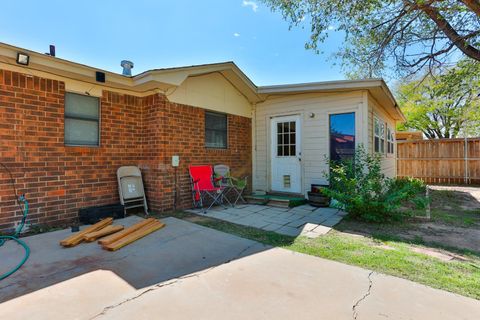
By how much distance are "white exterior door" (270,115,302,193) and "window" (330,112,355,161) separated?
860mm

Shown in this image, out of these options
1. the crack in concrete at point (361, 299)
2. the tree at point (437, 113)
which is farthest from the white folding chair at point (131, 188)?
the tree at point (437, 113)

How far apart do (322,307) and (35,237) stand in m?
3.94

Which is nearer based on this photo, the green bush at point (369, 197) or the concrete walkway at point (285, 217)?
the concrete walkway at point (285, 217)

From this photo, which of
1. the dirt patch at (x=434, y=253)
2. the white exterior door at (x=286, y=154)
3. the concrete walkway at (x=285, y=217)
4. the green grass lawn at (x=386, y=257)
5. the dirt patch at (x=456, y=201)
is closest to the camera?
the green grass lawn at (x=386, y=257)

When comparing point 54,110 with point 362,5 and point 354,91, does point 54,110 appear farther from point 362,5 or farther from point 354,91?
point 362,5

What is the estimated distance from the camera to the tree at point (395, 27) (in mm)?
5492

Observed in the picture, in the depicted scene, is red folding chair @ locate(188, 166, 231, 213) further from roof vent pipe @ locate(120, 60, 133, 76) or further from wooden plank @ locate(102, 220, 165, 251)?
roof vent pipe @ locate(120, 60, 133, 76)

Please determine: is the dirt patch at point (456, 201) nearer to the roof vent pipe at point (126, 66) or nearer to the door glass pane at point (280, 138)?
the door glass pane at point (280, 138)

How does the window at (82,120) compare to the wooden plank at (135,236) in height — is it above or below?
above

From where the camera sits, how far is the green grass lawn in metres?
2.46

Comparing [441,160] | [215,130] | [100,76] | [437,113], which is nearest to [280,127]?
[215,130]

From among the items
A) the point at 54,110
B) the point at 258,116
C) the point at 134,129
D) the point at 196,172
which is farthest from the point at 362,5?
the point at 54,110

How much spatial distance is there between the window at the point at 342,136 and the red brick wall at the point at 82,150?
289 centimetres

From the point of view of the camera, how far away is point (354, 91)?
5.96 metres
